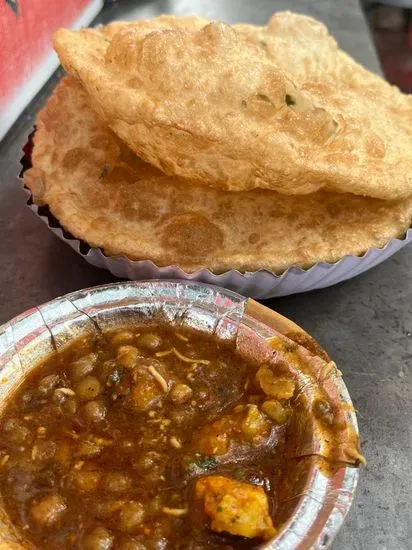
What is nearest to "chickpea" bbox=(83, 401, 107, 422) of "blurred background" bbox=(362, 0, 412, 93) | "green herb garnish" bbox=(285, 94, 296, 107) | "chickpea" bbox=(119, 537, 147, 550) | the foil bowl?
the foil bowl

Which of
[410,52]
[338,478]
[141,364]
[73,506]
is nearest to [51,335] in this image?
[141,364]

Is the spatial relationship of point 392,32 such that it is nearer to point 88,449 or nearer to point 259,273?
point 259,273

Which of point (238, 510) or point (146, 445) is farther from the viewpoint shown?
point (146, 445)

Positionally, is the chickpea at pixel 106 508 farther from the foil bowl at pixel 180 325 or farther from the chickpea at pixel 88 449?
the foil bowl at pixel 180 325

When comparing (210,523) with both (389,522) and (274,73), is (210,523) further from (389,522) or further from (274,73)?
(274,73)

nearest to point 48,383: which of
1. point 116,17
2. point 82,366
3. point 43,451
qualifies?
point 82,366

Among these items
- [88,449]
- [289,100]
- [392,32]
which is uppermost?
[289,100]

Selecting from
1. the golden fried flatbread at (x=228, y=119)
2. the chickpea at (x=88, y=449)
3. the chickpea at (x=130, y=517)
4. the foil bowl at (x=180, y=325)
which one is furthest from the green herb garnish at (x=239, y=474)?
the golden fried flatbread at (x=228, y=119)
